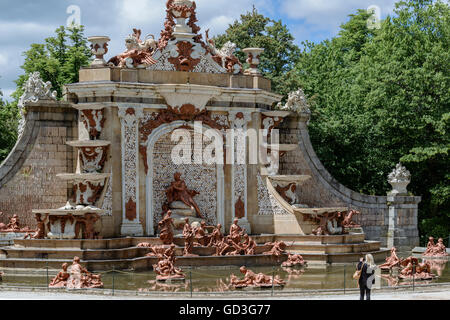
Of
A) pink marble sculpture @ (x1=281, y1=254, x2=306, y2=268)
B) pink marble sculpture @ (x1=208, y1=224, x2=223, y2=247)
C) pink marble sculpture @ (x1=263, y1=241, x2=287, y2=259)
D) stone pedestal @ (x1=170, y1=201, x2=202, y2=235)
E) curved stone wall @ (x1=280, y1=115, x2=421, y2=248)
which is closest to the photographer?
pink marble sculpture @ (x1=281, y1=254, x2=306, y2=268)

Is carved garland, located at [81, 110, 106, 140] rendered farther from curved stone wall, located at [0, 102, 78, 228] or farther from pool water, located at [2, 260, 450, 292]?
pool water, located at [2, 260, 450, 292]

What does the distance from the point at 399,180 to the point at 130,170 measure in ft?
38.3

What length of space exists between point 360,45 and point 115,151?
2527 cm

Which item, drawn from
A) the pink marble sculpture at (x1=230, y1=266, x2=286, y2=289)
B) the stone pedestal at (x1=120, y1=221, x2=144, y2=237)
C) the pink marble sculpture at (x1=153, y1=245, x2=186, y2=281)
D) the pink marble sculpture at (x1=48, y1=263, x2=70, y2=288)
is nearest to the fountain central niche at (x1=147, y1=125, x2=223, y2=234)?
the stone pedestal at (x1=120, y1=221, x2=144, y2=237)

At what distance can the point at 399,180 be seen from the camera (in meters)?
35.1

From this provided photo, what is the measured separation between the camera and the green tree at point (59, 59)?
4275 cm

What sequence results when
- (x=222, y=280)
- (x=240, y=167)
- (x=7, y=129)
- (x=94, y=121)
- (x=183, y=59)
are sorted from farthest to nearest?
(x=7, y=129)
(x=240, y=167)
(x=183, y=59)
(x=94, y=121)
(x=222, y=280)

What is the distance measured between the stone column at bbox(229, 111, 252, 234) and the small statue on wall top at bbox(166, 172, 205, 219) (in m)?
1.56

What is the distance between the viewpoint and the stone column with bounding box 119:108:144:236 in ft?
97.0

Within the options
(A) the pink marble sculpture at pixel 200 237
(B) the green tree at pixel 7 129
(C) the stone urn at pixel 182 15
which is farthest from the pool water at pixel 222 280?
(B) the green tree at pixel 7 129

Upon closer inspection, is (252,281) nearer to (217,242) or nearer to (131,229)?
(217,242)

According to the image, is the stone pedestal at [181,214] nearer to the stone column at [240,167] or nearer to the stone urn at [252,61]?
the stone column at [240,167]

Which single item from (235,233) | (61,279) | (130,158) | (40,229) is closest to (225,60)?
(130,158)

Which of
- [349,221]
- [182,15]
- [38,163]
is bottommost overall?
[349,221]
